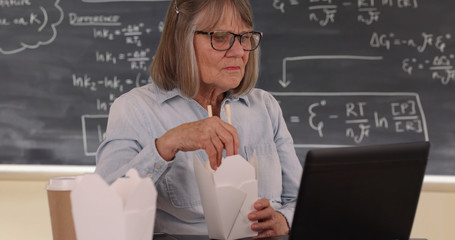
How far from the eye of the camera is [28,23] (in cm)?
352

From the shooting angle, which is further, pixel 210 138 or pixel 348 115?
pixel 348 115

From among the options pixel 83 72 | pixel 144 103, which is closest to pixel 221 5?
pixel 144 103

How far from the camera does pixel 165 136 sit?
1508 millimetres

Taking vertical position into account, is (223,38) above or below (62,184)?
above

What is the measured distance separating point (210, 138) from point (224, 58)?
1.14 ft

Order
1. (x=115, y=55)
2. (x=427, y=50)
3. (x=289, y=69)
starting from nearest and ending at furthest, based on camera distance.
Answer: (x=427, y=50), (x=289, y=69), (x=115, y=55)

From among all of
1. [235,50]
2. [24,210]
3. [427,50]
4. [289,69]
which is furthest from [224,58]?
[24,210]

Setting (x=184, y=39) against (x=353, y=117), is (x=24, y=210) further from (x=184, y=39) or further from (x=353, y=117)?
(x=184, y=39)

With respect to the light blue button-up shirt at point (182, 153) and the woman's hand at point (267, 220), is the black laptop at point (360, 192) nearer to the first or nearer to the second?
the woman's hand at point (267, 220)

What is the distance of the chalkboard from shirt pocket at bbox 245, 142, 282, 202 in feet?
4.89

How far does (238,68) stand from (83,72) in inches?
74.4

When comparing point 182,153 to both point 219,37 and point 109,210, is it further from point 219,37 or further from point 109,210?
point 109,210

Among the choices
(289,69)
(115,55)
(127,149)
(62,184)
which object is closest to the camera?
(62,184)

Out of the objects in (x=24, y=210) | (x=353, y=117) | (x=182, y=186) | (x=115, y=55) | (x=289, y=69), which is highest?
(x=115, y=55)
